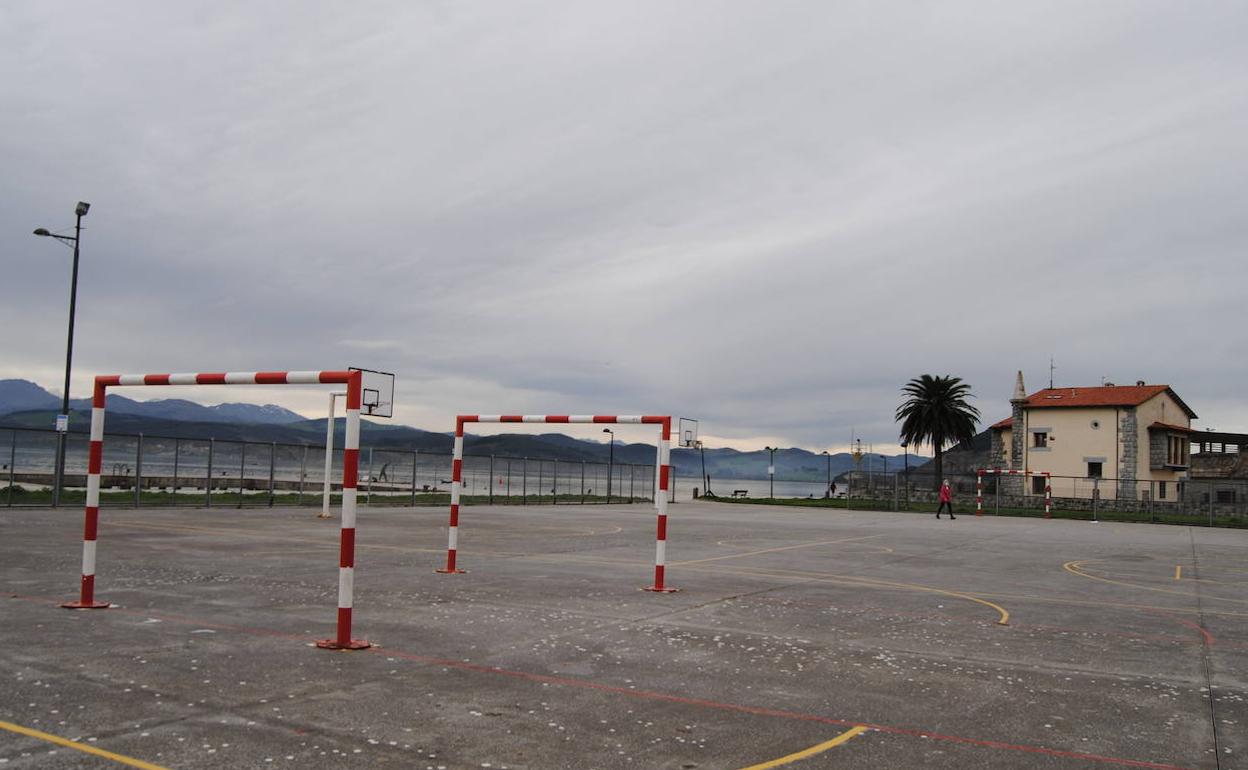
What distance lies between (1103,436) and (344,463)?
237ft

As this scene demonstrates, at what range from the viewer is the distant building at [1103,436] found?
225 feet

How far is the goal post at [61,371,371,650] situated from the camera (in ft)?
27.5

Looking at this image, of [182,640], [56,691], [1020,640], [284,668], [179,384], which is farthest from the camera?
[179,384]

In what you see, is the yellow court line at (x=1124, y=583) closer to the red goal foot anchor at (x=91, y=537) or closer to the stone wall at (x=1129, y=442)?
the red goal foot anchor at (x=91, y=537)

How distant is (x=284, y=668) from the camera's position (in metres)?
7.36

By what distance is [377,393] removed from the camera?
22.8m

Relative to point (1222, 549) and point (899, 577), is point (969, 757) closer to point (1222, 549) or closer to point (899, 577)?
point (899, 577)

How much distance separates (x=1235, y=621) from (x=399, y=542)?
15.0m

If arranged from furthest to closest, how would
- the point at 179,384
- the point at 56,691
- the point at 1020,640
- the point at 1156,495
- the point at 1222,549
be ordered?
the point at 1156,495 < the point at 1222,549 < the point at 179,384 < the point at 1020,640 < the point at 56,691

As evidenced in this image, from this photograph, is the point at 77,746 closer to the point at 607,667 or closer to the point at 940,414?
the point at 607,667

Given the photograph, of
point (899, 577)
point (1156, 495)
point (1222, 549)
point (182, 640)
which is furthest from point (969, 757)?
point (1156, 495)

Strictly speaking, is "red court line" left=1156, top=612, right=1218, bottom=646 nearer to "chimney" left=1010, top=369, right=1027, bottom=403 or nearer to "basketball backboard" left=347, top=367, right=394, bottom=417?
"basketball backboard" left=347, top=367, right=394, bottom=417

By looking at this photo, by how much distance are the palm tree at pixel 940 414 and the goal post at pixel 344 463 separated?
6813 centimetres

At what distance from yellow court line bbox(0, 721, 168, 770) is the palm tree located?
72.0 metres
